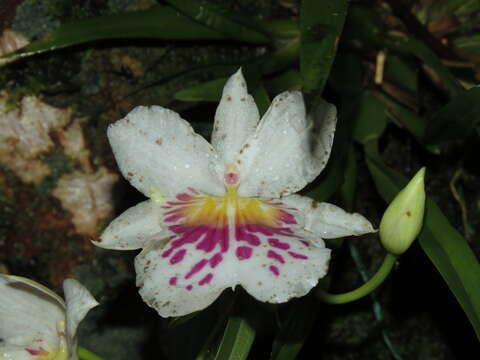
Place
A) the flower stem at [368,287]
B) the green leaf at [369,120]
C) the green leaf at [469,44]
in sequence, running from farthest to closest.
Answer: the green leaf at [469,44], the green leaf at [369,120], the flower stem at [368,287]

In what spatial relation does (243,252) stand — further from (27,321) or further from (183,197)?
(27,321)

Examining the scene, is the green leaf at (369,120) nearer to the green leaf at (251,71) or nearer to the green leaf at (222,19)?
the green leaf at (251,71)

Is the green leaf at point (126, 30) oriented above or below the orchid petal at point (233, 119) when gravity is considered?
above

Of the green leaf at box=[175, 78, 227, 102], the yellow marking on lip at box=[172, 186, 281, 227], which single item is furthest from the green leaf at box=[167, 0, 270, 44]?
the yellow marking on lip at box=[172, 186, 281, 227]

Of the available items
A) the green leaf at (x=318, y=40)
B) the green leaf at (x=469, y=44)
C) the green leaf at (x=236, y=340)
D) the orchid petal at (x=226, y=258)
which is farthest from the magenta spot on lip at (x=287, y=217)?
the green leaf at (x=469, y=44)

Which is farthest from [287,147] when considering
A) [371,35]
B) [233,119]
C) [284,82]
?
[371,35]

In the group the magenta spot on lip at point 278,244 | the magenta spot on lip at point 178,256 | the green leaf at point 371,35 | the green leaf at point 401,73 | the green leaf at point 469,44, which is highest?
the green leaf at point 371,35

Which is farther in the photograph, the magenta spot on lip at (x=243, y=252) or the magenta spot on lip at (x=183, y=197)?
the magenta spot on lip at (x=183, y=197)

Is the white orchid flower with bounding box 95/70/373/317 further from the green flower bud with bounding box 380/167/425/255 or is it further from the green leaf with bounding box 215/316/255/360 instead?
the green leaf with bounding box 215/316/255/360
